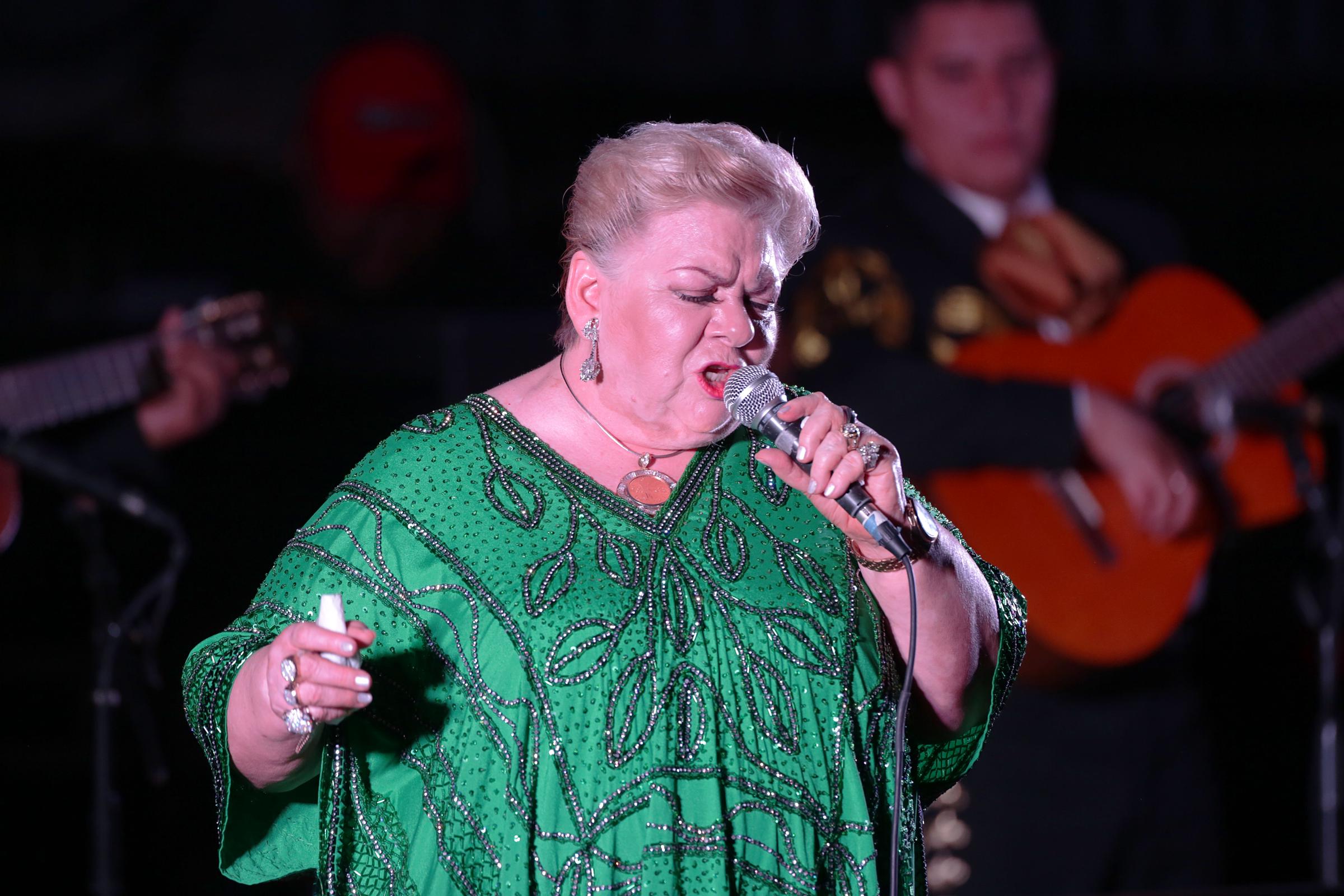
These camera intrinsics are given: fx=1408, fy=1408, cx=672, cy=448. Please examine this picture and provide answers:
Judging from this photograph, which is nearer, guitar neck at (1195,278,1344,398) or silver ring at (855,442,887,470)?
silver ring at (855,442,887,470)

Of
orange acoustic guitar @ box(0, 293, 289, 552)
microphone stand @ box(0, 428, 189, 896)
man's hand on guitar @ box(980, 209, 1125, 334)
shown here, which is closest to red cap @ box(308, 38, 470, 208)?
orange acoustic guitar @ box(0, 293, 289, 552)

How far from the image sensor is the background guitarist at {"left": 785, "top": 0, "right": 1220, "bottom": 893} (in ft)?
12.4

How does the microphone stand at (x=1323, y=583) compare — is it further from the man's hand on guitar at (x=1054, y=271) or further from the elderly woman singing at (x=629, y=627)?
the elderly woman singing at (x=629, y=627)

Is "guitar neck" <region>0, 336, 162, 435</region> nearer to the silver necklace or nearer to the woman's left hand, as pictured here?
the silver necklace

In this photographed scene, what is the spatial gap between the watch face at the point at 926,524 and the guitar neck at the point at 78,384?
2361 millimetres

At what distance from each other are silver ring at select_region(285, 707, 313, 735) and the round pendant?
1.63 feet

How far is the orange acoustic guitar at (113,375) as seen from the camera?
3.33 meters

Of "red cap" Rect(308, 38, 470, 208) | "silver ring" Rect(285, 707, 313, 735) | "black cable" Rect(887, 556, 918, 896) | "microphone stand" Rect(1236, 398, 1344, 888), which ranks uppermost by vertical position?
"red cap" Rect(308, 38, 470, 208)

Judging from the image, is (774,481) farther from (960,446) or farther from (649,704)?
(960,446)

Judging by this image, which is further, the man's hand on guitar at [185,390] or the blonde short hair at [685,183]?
the man's hand on guitar at [185,390]

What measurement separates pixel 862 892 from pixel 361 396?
89.4 inches

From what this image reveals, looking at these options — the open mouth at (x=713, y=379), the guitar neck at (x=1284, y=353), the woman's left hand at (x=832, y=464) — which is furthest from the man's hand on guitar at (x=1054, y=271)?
the woman's left hand at (x=832, y=464)

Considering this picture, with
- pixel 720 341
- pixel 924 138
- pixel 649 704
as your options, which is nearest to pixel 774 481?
pixel 720 341

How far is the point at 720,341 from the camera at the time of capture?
1735 mm
